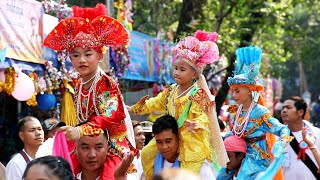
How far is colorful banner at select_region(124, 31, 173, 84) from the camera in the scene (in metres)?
13.3

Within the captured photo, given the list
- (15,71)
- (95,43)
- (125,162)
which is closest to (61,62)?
(15,71)

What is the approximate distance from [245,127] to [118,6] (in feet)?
18.8

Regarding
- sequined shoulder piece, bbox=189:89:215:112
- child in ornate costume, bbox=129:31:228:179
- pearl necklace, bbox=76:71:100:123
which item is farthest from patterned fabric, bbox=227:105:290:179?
pearl necklace, bbox=76:71:100:123

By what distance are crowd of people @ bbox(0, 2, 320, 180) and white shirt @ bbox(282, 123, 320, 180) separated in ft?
1.80

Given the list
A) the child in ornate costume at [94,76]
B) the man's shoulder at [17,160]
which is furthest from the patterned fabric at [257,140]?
the man's shoulder at [17,160]

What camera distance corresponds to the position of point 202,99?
7121 millimetres

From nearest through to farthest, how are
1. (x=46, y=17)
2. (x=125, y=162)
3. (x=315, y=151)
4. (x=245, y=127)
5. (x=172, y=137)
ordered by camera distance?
(x=125, y=162) → (x=172, y=137) → (x=245, y=127) → (x=315, y=151) → (x=46, y=17)

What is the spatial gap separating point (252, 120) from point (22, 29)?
3.58 metres

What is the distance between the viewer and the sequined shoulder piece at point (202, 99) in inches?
279

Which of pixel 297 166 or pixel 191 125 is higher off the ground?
pixel 191 125

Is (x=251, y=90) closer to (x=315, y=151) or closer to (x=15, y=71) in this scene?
(x=315, y=151)

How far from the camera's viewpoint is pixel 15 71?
30.2ft

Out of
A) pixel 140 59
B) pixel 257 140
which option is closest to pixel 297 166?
pixel 257 140

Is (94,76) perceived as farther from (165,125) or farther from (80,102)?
(165,125)
